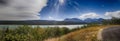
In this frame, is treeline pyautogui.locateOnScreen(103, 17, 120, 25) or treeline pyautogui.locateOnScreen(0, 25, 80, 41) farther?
treeline pyautogui.locateOnScreen(103, 17, 120, 25)

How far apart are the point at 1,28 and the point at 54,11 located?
96cm

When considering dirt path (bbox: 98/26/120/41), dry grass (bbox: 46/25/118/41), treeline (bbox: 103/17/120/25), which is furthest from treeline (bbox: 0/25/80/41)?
treeline (bbox: 103/17/120/25)

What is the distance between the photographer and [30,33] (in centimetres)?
449

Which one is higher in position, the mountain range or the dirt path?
the mountain range

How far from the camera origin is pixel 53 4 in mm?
4523

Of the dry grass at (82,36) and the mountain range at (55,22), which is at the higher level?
the mountain range at (55,22)

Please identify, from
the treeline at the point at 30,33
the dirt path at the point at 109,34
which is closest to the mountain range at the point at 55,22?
the treeline at the point at 30,33

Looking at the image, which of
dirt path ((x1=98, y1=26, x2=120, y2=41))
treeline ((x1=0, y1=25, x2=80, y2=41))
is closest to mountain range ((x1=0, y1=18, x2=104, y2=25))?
treeline ((x1=0, y1=25, x2=80, y2=41))

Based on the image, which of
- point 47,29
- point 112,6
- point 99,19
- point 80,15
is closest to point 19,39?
point 47,29

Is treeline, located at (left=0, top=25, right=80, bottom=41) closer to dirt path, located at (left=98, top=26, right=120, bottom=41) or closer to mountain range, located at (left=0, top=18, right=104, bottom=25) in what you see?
mountain range, located at (left=0, top=18, right=104, bottom=25)

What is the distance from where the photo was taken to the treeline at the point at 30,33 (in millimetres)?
4402

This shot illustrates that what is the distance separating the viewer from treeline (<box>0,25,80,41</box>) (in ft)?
14.4

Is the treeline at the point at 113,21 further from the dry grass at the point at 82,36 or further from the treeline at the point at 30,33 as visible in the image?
the treeline at the point at 30,33

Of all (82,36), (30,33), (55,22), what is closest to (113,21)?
(82,36)
